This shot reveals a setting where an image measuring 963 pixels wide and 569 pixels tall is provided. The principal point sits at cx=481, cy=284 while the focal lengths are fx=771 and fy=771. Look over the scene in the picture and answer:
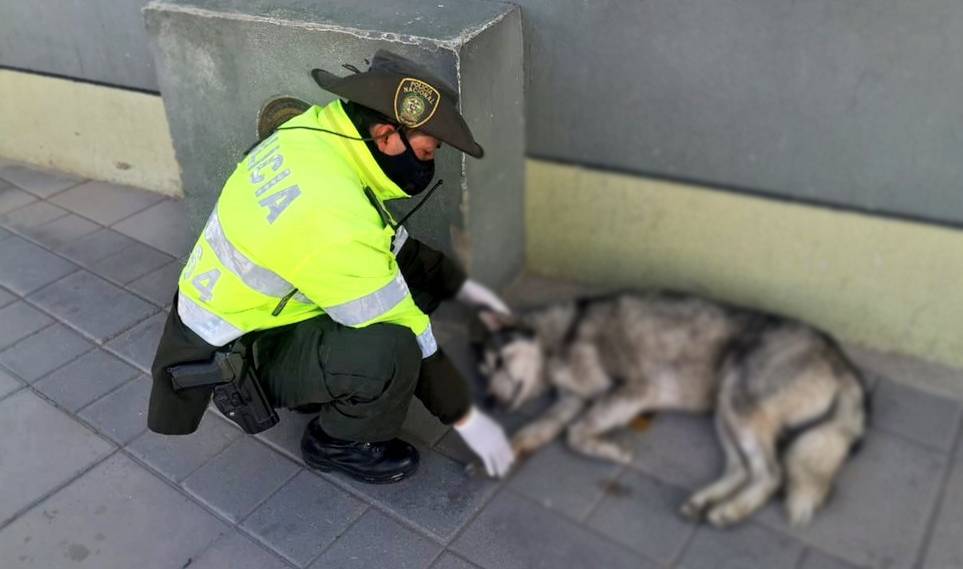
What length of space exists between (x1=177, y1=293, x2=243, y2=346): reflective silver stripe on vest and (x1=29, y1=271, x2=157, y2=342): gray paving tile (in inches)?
48.8

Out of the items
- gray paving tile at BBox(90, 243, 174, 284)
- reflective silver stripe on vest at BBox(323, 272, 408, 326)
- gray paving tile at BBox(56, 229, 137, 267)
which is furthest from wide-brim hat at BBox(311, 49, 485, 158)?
gray paving tile at BBox(56, 229, 137, 267)

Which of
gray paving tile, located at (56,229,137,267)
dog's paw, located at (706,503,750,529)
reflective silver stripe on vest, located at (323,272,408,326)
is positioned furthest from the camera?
gray paving tile, located at (56,229,137,267)

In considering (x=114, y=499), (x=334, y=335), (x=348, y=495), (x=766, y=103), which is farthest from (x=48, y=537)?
(x=766, y=103)

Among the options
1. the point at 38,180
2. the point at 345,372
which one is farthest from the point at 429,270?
the point at 38,180

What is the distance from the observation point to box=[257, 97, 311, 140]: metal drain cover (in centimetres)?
336

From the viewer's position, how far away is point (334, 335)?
8.50 feet

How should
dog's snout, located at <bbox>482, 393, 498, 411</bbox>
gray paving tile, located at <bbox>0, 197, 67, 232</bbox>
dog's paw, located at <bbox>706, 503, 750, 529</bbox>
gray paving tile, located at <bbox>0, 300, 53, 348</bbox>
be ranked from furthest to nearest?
gray paving tile, located at <bbox>0, 197, 67, 232</bbox> < gray paving tile, located at <bbox>0, 300, 53, 348</bbox> < dog's snout, located at <bbox>482, 393, 498, 411</bbox> < dog's paw, located at <bbox>706, 503, 750, 529</bbox>

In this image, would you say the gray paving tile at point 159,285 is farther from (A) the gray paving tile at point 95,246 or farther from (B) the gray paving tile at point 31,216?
(B) the gray paving tile at point 31,216

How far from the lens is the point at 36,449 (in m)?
3.00

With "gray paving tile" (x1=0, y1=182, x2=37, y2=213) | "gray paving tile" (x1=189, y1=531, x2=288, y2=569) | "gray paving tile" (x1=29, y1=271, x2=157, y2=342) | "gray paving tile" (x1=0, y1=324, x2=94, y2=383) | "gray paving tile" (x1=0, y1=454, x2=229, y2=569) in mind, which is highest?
"gray paving tile" (x1=0, y1=182, x2=37, y2=213)

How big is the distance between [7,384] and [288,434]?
132 cm

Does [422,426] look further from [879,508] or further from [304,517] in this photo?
[879,508]

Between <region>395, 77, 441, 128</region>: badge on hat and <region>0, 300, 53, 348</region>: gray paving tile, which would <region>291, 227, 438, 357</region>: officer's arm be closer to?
<region>395, 77, 441, 128</region>: badge on hat

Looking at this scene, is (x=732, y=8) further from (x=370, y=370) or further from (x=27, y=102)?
(x=27, y=102)
